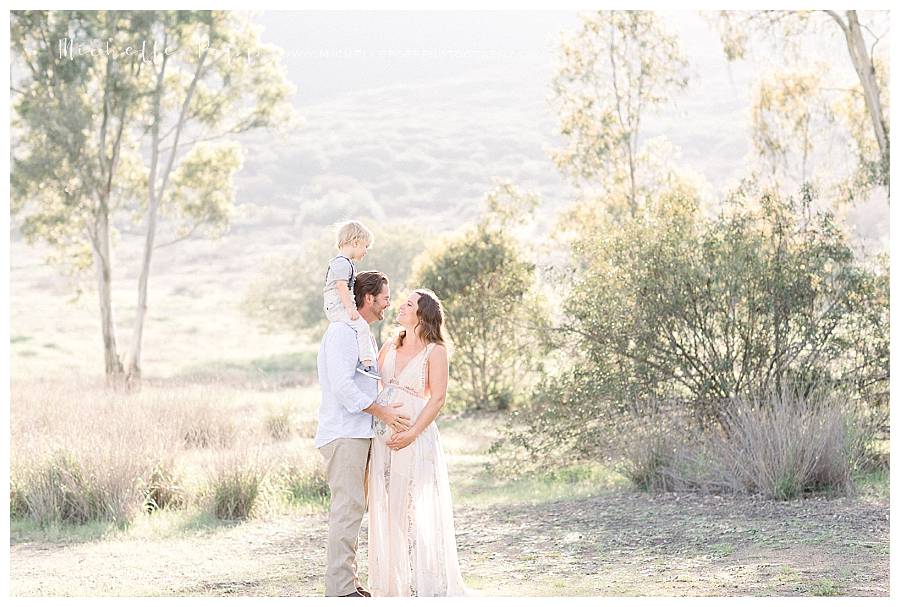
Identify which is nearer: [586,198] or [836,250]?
[836,250]

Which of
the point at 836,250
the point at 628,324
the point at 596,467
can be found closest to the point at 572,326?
the point at 628,324

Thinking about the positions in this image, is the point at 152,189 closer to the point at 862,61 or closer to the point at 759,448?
the point at 862,61

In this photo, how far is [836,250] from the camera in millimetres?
9227

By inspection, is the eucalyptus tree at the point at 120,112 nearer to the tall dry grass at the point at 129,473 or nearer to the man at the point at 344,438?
the tall dry grass at the point at 129,473

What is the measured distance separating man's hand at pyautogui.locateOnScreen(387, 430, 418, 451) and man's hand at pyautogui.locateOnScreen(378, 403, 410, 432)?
0.09ft

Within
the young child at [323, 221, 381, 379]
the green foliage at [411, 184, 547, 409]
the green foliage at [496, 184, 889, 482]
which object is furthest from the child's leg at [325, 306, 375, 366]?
the green foliage at [411, 184, 547, 409]

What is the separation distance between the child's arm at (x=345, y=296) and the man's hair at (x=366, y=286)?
0.31ft

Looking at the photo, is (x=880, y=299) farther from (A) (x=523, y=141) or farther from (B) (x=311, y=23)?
(B) (x=311, y=23)

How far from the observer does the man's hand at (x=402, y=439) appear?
190 inches

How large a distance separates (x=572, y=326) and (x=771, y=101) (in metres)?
17.4

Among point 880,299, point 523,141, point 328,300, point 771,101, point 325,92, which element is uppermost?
point 325,92

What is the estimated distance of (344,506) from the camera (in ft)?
15.4

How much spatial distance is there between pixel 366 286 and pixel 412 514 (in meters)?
1.11

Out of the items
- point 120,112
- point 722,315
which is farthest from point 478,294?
point 120,112
